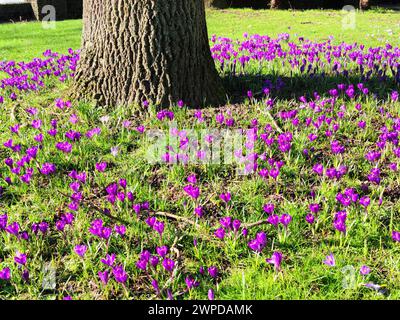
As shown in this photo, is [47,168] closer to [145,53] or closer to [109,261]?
[109,261]

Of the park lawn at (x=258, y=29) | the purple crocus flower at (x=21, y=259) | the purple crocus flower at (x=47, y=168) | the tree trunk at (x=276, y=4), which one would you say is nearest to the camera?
the purple crocus flower at (x=21, y=259)

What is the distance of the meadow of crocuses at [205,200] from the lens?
273cm

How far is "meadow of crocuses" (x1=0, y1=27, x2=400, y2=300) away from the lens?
2.73 m

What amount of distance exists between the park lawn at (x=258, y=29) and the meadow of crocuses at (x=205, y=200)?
594 centimetres

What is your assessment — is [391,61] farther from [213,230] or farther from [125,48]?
[213,230]

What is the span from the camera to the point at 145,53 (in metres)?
4.88

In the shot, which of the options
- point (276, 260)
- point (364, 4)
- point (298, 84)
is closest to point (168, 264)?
point (276, 260)

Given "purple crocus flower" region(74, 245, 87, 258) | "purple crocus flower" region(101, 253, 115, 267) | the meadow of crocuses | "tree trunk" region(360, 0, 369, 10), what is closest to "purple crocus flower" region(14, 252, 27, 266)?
the meadow of crocuses

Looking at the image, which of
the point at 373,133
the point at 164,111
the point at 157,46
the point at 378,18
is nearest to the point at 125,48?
the point at 157,46

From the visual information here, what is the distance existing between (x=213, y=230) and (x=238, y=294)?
667 mm

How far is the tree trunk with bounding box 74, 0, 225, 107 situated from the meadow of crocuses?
0.20 metres

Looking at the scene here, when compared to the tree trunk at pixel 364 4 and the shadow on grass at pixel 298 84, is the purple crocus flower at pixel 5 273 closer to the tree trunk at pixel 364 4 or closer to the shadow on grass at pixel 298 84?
the shadow on grass at pixel 298 84

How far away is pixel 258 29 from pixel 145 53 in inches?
364

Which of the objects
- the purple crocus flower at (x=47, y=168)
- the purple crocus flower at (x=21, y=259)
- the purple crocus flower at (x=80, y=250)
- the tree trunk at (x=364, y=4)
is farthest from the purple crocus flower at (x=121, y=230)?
the tree trunk at (x=364, y=4)
